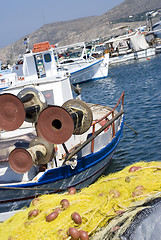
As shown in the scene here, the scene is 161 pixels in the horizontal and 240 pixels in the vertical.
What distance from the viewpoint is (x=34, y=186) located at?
8742 millimetres

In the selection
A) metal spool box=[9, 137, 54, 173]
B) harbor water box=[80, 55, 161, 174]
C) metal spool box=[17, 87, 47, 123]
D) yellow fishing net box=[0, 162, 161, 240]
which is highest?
metal spool box=[17, 87, 47, 123]

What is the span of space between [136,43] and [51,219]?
175 ft

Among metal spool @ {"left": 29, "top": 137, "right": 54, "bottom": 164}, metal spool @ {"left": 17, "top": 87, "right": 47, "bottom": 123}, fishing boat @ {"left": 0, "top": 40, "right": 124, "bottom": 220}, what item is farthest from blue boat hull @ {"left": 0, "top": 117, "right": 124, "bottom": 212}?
metal spool @ {"left": 17, "top": 87, "right": 47, "bottom": 123}

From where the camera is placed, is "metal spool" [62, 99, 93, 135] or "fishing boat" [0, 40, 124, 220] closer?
"fishing boat" [0, 40, 124, 220]

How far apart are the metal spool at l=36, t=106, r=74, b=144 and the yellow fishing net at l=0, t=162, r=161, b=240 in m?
1.35

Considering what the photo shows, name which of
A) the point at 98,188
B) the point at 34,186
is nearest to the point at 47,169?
the point at 34,186

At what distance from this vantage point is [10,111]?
7047mm

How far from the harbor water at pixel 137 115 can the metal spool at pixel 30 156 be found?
4.25 m

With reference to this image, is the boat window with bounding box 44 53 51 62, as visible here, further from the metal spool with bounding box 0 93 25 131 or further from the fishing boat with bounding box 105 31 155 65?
the fishing boat with bounding box 105 31 155 65

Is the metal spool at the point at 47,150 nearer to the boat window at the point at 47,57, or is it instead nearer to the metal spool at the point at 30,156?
the metal spool at the point at 30,156

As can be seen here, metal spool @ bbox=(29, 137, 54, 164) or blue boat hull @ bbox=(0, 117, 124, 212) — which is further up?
metal spool @ bbox=(29, 137, 54, 164)

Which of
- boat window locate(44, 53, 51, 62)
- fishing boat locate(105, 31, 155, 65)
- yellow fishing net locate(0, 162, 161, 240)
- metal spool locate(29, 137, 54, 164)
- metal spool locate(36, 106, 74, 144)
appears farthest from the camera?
fishing boat locate(105, 31, 155, 65)

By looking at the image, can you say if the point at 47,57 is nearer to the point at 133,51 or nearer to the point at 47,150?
the point at 47,150

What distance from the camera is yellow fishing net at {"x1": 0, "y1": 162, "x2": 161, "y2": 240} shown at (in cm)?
524
